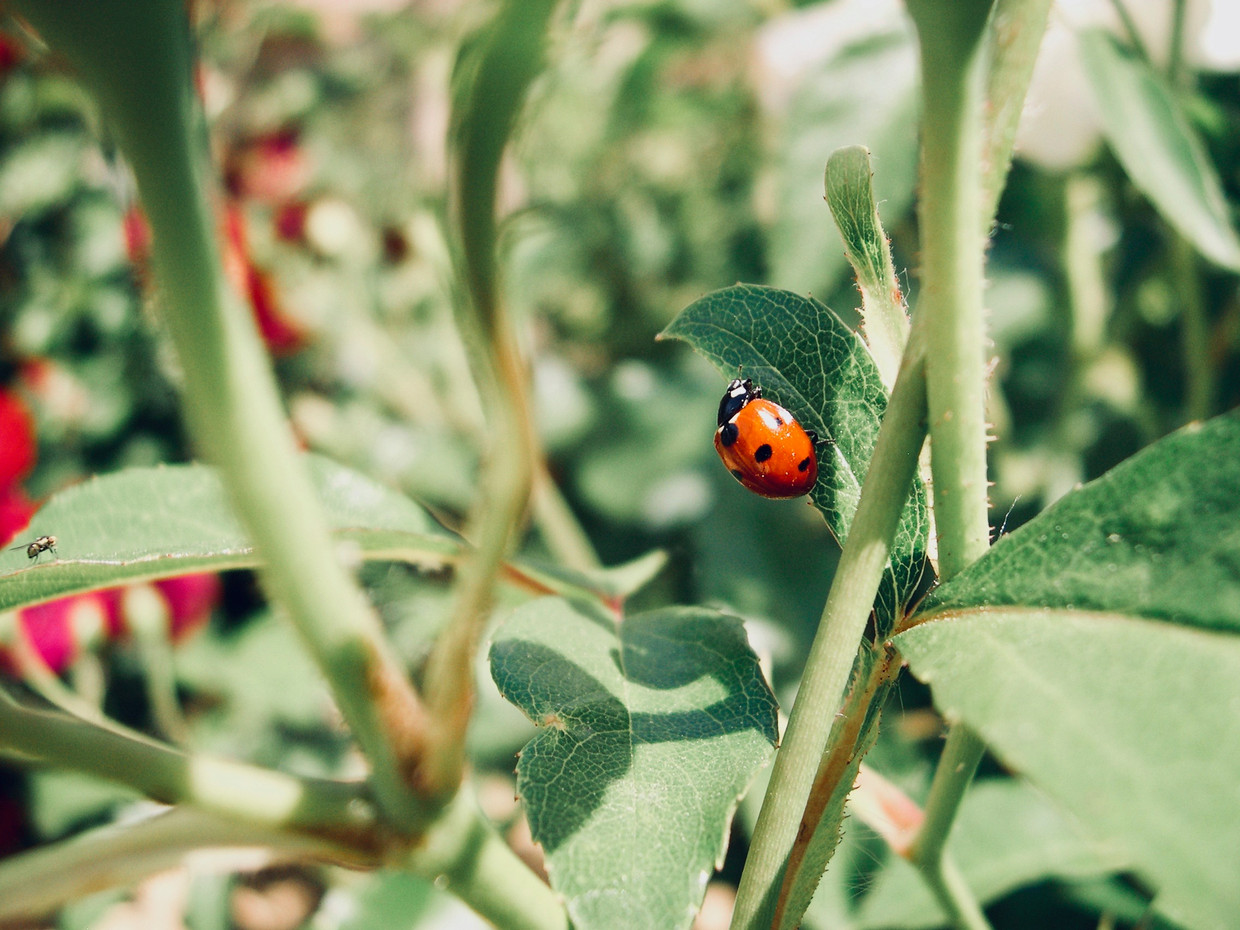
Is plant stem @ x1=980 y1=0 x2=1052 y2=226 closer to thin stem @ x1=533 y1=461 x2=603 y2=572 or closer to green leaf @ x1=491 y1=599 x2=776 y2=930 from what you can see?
green leaf @ x1=491 y1=599 x2=776 y2=930

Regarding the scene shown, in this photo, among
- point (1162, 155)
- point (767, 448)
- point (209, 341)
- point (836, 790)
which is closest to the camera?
point (209, 341)

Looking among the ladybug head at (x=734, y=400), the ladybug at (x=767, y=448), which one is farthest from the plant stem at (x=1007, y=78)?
the ladybug head at (x=734, y=400)

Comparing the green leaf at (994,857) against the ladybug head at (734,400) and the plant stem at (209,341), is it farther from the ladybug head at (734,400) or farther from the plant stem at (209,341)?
the plant stem at (209,341)

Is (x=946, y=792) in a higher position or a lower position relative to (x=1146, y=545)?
lower

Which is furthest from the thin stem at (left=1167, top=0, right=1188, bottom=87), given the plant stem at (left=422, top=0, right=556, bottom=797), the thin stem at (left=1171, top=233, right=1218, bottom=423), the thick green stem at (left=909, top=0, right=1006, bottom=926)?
the plant stem at (left=422, top=0, right=556, bottom=797)

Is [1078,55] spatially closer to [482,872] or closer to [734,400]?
[734,400]

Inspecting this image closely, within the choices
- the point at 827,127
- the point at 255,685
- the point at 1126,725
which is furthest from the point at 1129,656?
→ the point at 255,685

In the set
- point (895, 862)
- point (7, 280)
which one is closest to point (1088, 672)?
point (895, 862)
